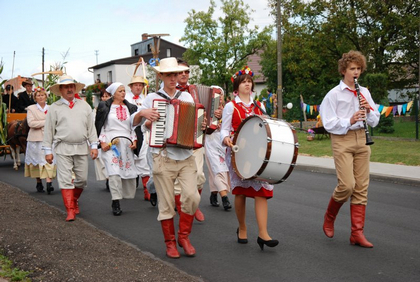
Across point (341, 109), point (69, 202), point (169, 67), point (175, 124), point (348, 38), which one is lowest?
point (69, 202)

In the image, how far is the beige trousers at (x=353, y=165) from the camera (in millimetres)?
6098

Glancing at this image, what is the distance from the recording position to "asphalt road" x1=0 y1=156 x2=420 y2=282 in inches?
207

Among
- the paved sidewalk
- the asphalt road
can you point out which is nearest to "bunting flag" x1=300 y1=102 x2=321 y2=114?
the paved sidewalk

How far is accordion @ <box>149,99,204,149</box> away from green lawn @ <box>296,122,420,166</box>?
915 centimetres

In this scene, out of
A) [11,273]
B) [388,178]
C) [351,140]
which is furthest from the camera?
[388,178]

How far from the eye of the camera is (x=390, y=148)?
1680 centimetres

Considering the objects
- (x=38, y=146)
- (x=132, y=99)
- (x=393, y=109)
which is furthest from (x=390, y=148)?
(x=38, y=146)

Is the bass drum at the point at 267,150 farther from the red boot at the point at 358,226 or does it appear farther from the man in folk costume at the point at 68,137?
the man in folk costume at the point at 68,137

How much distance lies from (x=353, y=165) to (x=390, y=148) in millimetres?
11278

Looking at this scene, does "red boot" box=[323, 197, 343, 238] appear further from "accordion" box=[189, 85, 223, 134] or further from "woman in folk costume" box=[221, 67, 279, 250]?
"accordion" box=[189, 85, 223, 134]

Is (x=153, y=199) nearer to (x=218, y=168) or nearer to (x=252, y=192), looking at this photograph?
(x=218, y=168)

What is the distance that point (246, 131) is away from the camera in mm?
5883

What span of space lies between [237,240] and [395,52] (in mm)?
30825

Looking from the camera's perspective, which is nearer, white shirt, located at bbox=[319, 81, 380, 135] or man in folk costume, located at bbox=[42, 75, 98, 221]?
white shirt, located at bbox=[319, 81, 380, 135]
